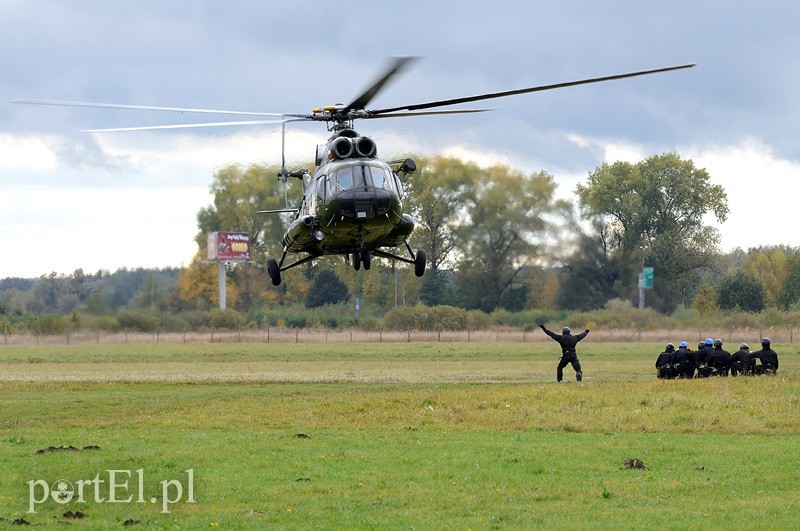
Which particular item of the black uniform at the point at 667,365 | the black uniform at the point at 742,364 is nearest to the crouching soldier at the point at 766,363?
the black uniform at the point at 742,364

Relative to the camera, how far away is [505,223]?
63.6 metres

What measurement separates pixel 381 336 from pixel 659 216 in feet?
71.6

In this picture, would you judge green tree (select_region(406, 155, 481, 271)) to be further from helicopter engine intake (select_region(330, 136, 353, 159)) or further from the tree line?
helicopter engine intake (select_region(330, 136, 353, 159))

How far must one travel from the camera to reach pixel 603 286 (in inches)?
2709

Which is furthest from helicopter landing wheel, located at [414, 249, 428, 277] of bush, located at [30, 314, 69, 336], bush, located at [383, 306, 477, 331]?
bush, located at [30, 314, 69, 336]

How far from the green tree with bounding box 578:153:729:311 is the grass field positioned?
3228 cm

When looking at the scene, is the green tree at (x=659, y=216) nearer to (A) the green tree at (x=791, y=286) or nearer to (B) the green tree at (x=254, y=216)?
(A) the green tree at (x=791, y=286)

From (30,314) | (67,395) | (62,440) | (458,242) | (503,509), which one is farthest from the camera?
(30,314)

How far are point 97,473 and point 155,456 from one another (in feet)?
6.54

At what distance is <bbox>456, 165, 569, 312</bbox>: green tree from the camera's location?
62.7 meters

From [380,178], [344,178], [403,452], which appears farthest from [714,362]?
[403,452]

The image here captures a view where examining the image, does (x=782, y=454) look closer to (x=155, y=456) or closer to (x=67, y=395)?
(x=155, y=456)

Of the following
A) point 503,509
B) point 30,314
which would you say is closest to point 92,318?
point 30,314

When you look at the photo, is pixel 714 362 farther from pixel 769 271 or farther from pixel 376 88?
pixel 769 271
